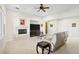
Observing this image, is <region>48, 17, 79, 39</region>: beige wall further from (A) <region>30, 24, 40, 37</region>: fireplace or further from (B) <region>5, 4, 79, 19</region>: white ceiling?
Answer: (A) <region>30, 24, 40, 37</region>: fireplace

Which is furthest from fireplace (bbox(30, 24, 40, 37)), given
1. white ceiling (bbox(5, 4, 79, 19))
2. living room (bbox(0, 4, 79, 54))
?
white ceiling (bbox(5, 4, 79, 19))

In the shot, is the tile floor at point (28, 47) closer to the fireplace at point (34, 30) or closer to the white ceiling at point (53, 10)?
the fireplace at point (34, 30)

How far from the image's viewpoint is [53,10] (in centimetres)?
211

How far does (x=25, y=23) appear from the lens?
215 cm

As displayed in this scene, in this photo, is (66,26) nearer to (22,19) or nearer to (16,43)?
(22,19)

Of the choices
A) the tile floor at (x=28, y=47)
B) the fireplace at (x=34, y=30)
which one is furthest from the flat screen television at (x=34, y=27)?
the tile floor at (x=28, y=47)

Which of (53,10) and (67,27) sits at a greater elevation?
(53,10)

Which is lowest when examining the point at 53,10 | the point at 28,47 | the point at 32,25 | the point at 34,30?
the point at 28,47

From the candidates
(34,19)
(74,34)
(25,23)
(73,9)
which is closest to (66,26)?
(74,34)

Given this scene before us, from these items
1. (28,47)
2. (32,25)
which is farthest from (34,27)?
(28,47)

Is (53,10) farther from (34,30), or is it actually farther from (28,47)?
(28,47)

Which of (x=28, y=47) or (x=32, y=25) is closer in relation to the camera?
(x=28, y=47)

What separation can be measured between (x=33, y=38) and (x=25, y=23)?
36 centimetres

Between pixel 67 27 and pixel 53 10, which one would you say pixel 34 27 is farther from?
pixel 67 27
